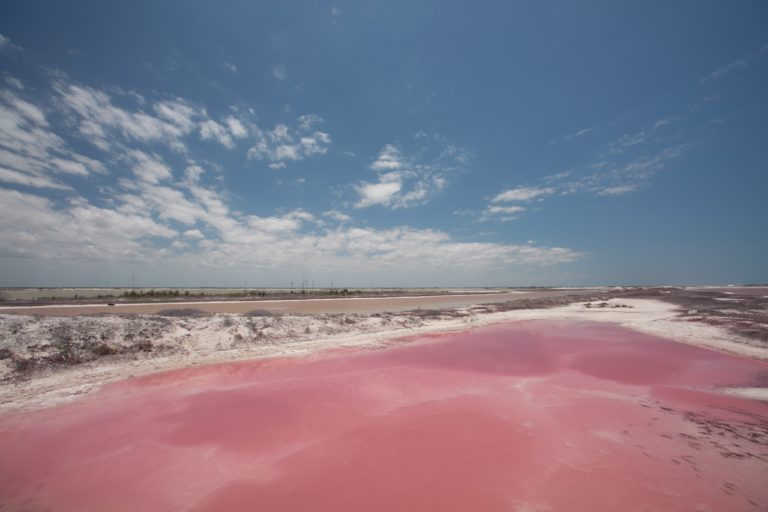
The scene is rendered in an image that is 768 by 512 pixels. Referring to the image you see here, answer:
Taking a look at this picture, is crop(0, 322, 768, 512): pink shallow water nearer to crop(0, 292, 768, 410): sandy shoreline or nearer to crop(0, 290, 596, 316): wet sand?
crop(0, 292, 768, 410): sandy shoreline

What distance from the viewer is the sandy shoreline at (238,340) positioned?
400 inches

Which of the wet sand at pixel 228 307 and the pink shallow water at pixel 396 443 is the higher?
the wet sand at pixel 228 307

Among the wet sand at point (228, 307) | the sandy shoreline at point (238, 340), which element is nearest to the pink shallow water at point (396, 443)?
the sandy shoreline at point (238, 340)

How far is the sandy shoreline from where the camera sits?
10.1m

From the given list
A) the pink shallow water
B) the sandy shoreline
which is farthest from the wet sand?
the pink shallow water

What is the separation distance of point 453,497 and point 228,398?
23.9ft

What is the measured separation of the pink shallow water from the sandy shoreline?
1663 mm

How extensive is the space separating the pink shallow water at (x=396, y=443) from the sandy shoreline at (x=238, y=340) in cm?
166

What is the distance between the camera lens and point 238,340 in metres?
16.1

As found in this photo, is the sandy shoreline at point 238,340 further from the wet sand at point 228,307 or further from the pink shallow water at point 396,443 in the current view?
the wet sand at point 228,307

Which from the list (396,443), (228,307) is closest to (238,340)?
(396,443)

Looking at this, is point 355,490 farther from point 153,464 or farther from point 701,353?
point 701,353

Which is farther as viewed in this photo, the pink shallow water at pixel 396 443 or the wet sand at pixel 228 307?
the wet sand at pixel 228 307

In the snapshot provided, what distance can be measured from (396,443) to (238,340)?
12.4 meters
